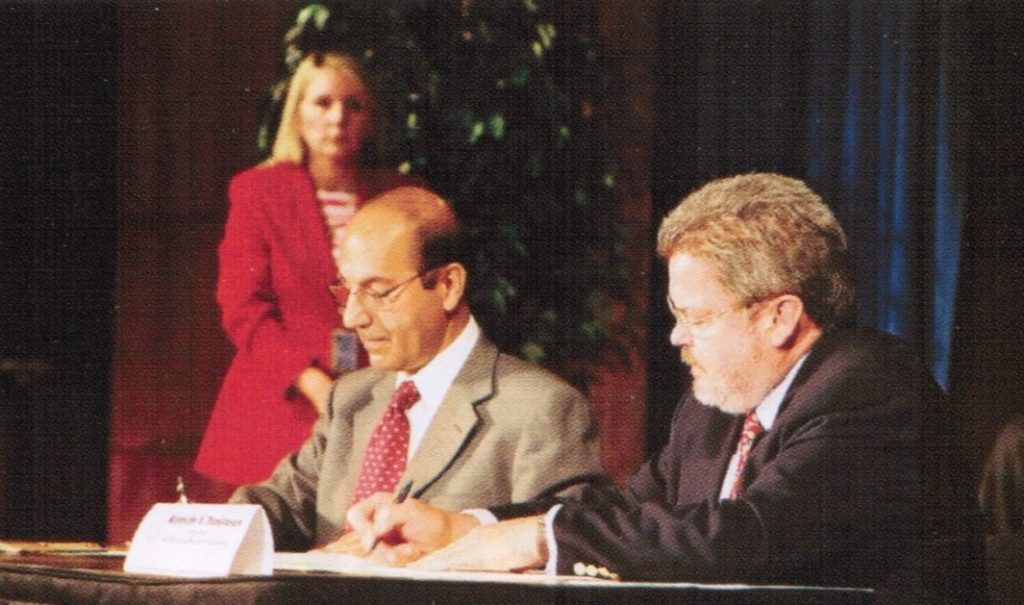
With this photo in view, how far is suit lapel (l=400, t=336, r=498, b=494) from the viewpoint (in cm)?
330

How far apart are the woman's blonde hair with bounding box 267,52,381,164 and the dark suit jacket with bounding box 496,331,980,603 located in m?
1.37

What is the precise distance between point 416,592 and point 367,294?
174cm

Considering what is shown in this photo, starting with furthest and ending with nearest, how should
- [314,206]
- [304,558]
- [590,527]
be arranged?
[314,206]
[304,558]
[590,527]

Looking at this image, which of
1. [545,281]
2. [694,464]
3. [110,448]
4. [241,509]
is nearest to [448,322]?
[545,281]

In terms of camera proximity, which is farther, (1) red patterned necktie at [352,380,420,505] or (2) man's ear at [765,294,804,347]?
(1) red patterned necktie at [352,380,420,505]

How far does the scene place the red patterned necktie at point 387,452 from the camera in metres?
3.38

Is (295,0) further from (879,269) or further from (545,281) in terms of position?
(879,269)

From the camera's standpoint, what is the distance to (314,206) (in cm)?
379

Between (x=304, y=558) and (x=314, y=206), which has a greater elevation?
(x=314, y=206)

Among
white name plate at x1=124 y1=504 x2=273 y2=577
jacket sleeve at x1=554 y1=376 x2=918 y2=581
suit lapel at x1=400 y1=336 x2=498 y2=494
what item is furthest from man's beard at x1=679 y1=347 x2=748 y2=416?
white name plate at x1=124 y1=504 x2=273 y2=577

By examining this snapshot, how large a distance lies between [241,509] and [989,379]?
5.74ft

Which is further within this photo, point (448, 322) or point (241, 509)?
point (448, 322)

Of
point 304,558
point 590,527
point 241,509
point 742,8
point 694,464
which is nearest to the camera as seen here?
point 241,509

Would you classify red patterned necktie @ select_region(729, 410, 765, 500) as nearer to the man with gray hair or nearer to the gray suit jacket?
the man with gray hair
